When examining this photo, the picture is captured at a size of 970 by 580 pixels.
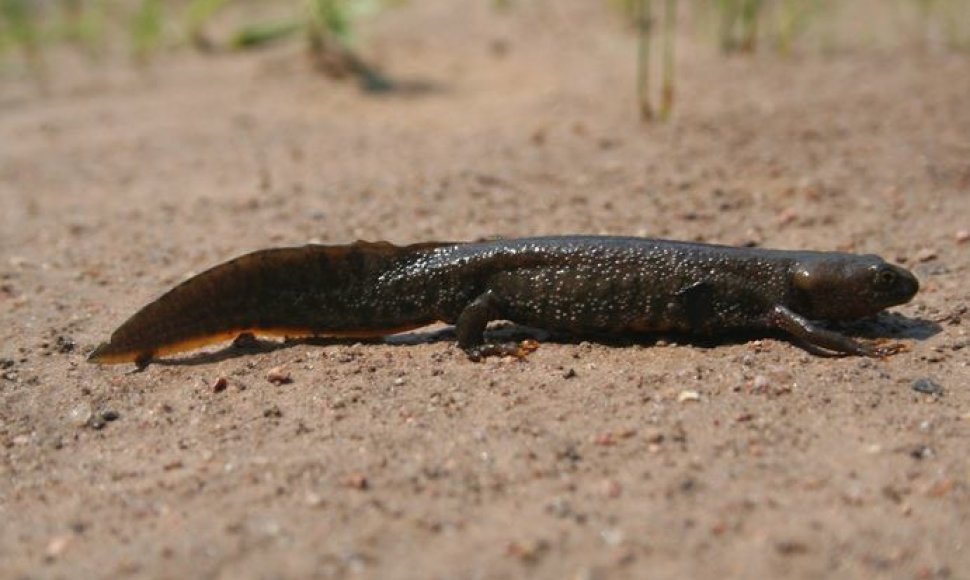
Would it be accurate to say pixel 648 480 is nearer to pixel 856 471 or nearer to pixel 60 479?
pixel 856 471

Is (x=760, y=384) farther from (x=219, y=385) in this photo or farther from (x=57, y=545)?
(x=57, y=545)

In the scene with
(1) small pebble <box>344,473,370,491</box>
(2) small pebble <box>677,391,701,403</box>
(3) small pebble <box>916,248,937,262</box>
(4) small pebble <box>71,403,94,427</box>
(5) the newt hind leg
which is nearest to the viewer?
(1) small pebble <box>344,473,370,491</box>

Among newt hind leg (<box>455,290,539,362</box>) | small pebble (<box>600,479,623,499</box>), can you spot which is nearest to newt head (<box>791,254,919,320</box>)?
newt hind leg (<box>455,290,539,362</box>)

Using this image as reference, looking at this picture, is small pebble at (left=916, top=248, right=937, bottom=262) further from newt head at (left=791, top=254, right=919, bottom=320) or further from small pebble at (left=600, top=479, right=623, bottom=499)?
small pebble at (left=600, top=479, right=623, bottom=499)

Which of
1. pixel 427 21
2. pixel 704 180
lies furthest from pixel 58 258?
pixel 427 21

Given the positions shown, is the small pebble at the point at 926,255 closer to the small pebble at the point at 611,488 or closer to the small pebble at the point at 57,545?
the small pebble at the point at 611,488
